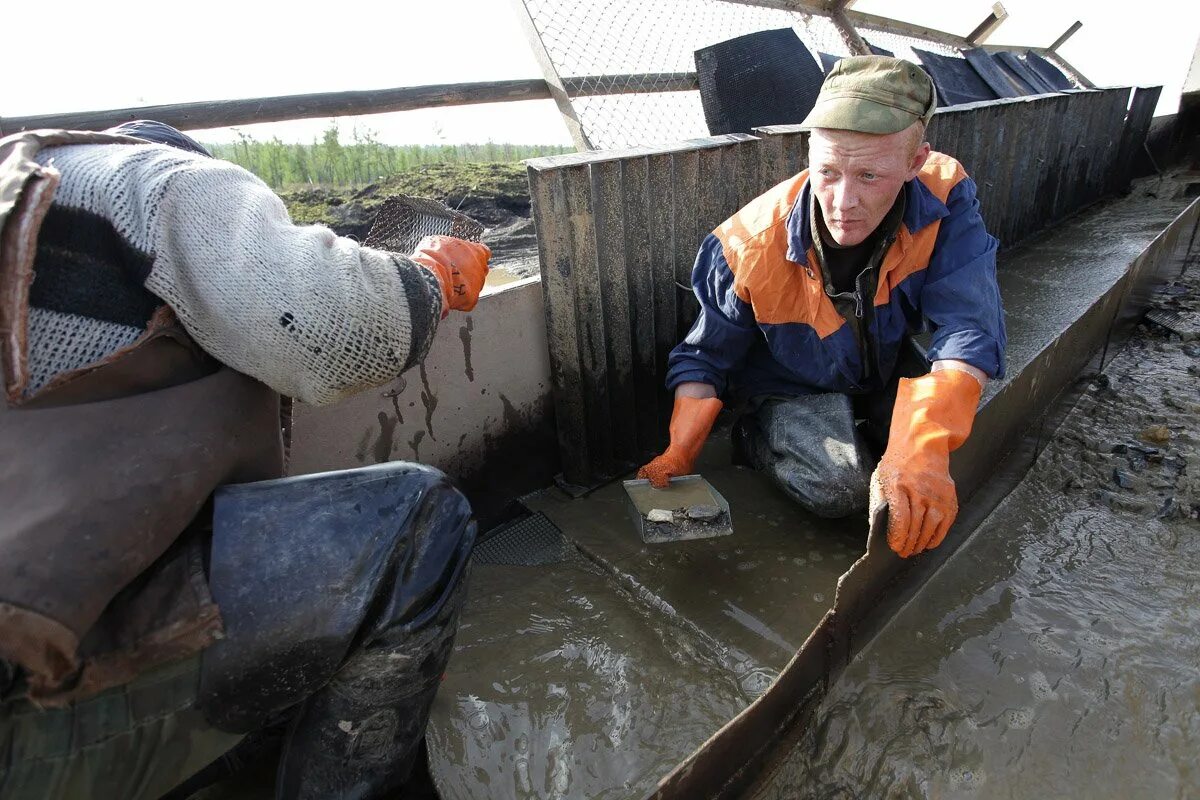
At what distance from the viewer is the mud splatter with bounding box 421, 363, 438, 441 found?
2824mm

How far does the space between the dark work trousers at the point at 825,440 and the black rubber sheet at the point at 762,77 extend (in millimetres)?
2196

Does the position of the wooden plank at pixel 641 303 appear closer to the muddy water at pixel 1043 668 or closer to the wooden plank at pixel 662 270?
the wooden plank at pixel 662 270

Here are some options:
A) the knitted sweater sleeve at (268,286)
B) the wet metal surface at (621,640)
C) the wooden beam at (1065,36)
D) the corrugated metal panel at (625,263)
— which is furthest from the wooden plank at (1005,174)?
the wooden beam at (1065,36)

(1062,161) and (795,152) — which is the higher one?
(795,152)

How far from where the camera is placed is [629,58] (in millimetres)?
4699

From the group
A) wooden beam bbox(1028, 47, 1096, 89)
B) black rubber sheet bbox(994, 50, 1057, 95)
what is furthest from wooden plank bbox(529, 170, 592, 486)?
wooden beam bbox(1028, 47, 1096, 89)

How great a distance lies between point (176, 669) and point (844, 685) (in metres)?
1.77

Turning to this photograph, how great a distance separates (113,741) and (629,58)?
461 centimetres

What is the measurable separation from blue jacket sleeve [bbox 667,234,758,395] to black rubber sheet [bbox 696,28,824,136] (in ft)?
6.49

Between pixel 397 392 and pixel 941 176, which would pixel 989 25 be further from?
pixel 397 392

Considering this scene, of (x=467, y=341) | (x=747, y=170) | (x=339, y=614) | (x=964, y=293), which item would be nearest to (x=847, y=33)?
(x=747, y=170)

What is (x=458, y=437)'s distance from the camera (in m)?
3.00

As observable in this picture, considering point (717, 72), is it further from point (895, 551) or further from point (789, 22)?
point (895, 551)

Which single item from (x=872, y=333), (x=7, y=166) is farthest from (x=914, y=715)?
(x=7, y=166)
